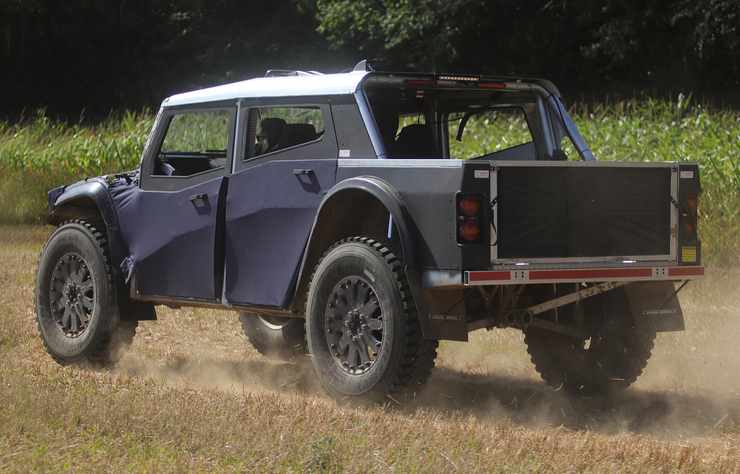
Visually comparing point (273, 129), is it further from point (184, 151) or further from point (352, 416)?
point (352, 416)

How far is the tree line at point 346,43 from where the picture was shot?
121 feet

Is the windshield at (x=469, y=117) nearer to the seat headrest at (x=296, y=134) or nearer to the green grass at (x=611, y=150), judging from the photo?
the seat headrest at (x=296, y=134)

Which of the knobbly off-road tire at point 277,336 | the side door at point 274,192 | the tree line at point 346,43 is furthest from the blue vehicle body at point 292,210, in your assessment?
the tree line at point 346,43

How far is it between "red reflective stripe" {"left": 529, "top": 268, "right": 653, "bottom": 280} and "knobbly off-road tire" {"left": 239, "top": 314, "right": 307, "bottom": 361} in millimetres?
3070

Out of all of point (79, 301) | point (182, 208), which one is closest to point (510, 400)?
point (182, 208)

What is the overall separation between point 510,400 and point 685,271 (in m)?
1.41

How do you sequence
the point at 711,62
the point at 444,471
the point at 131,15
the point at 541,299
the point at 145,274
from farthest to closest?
the point at 131,15, the point at 711,62, the point at 145,274, the point at 541,299, the point at 444,471

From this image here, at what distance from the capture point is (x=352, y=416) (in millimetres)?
7324

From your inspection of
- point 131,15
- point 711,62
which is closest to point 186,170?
point 711,62

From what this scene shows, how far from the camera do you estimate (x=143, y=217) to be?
9.58 m

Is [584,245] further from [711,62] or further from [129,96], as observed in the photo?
[129,96]

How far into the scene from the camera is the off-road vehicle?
7.50m

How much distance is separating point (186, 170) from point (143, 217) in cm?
48

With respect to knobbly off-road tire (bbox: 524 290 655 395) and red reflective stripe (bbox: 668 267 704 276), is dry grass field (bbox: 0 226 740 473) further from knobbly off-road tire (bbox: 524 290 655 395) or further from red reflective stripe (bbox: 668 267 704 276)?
red reflective stripe (bbox: 668 267 704 276)
